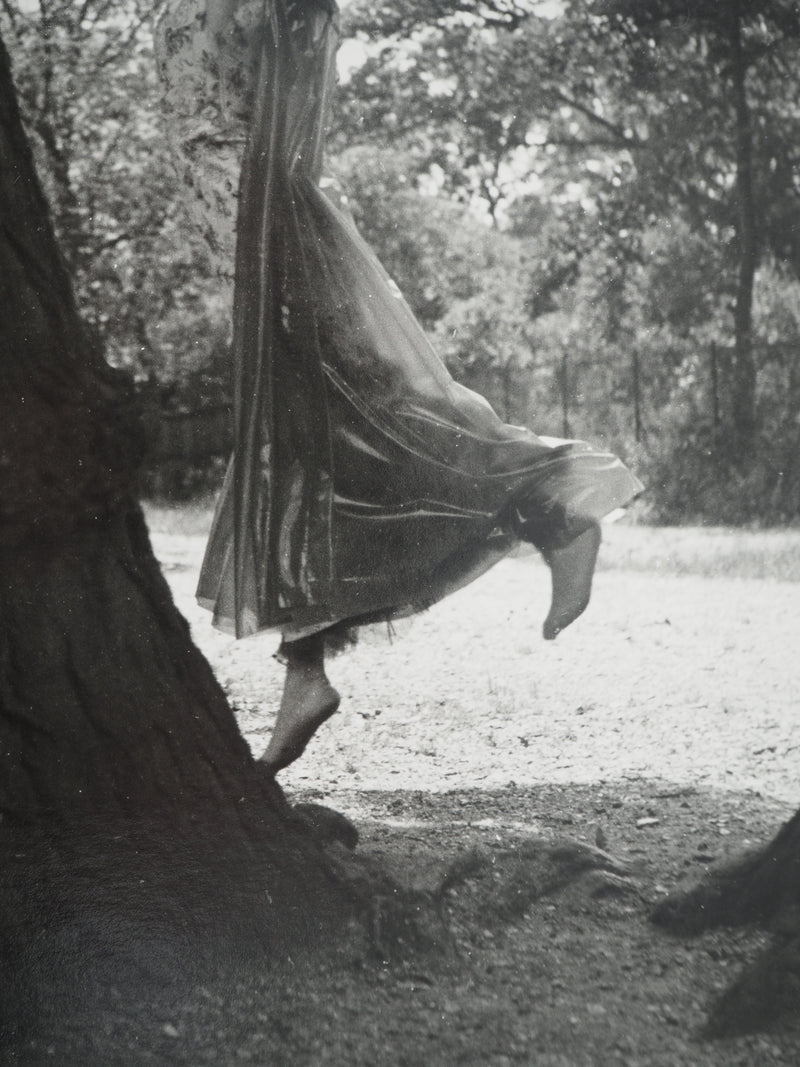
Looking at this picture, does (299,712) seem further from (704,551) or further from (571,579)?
(704,551)

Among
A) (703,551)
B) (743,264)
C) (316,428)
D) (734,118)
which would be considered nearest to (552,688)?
(703,551)

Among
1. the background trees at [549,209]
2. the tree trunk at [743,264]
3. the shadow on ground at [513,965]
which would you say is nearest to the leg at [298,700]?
the shadow on ground at [513,965]

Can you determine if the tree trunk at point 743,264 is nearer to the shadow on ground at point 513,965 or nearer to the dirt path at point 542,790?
the dirt path at point 542,790

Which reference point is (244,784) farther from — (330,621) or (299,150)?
(299,150)

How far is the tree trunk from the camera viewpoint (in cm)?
256

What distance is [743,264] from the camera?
257cm

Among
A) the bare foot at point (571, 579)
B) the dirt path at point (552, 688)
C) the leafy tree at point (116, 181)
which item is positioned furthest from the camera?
the leafy tree at point (116, 181)

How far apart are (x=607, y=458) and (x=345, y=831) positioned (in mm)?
1025

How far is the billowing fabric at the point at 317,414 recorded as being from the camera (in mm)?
2682

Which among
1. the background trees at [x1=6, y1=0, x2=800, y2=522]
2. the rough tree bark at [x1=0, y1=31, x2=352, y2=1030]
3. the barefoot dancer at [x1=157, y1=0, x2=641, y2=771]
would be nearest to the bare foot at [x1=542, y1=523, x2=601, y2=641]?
the barefoot dancer at [x1=157, y1=0, x2=641, y2=771]

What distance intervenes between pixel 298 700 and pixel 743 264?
1.36 m

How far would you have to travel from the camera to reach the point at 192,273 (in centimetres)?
Answer: 279

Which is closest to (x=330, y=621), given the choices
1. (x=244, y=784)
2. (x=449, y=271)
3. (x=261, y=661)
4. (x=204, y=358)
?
(x=261, y=661)

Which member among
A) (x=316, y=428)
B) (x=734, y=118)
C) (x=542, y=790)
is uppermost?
(x=734, y=118)
